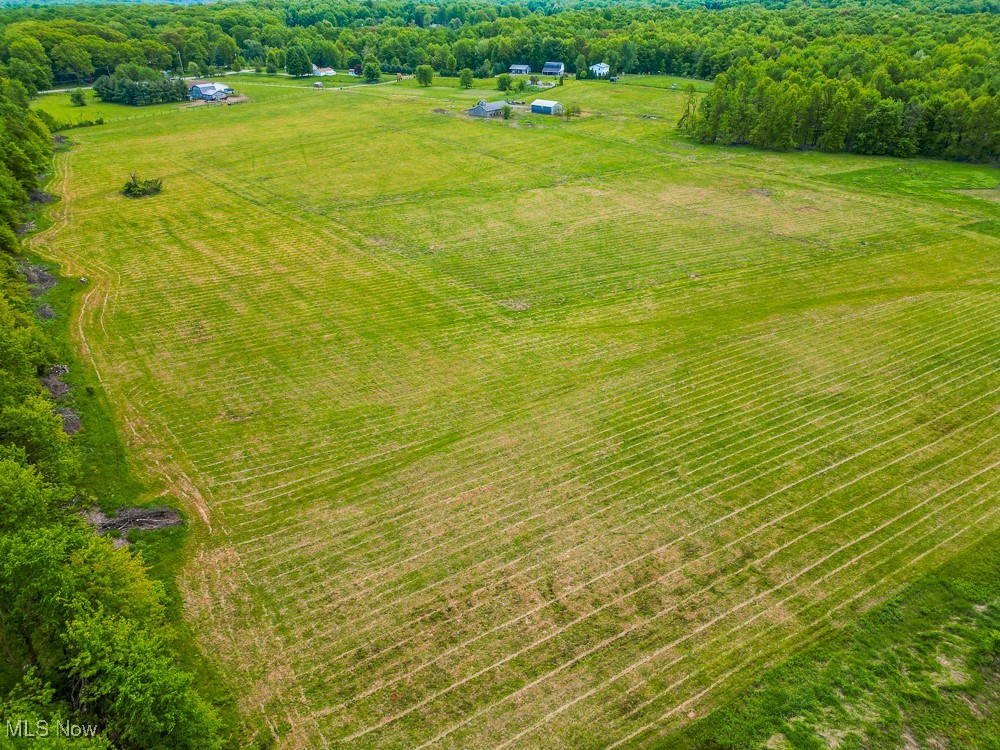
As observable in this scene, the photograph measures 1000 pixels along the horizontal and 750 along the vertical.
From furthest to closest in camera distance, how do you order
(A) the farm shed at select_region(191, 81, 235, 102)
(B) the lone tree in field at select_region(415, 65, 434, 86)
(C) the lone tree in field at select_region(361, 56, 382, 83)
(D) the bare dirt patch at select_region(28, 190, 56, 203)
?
(C) the lone tree in field at select_region(361, 56, 382, 83) → (B) the lone tree in field at select_region(415, 65, 434, 86) → (A) the farm shed at select_region(191, 81, 235, 102) → (D) the bare dirt patch at select_region(28, 190, 56, 203)

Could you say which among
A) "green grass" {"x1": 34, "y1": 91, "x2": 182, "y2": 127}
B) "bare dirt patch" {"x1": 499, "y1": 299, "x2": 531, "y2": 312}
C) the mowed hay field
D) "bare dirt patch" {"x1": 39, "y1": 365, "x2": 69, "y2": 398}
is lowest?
"green grass" {"x1": 34, "y1": 91, "x2": 182, "y2": 127}

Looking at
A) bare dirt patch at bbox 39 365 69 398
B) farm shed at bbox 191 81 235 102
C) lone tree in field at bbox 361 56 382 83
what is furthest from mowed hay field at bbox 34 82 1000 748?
lone tree in field at bbox 361 56 382 83

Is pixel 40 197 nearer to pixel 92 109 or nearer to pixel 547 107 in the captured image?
pixel 92 109

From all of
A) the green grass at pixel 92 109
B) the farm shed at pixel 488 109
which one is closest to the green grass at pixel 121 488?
the farm shed at pixel 488 109

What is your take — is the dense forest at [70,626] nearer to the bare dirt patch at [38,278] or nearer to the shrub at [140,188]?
the bare dirt patch at [38,278]

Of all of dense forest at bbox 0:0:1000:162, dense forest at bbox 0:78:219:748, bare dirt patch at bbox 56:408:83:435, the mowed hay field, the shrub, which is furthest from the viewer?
dense forest at bbox 0:0:1000:162

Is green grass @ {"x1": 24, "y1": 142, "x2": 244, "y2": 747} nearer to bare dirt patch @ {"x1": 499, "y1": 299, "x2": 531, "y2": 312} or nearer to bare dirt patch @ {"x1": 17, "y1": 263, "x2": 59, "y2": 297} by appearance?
bare dirt patch @ {"x1": 17, "y1": 263, "x2": 59, "y2": 297}

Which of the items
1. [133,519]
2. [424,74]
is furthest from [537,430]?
[424,74]

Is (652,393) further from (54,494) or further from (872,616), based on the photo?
(54,494)

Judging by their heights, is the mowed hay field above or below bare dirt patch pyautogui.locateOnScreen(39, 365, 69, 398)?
below
